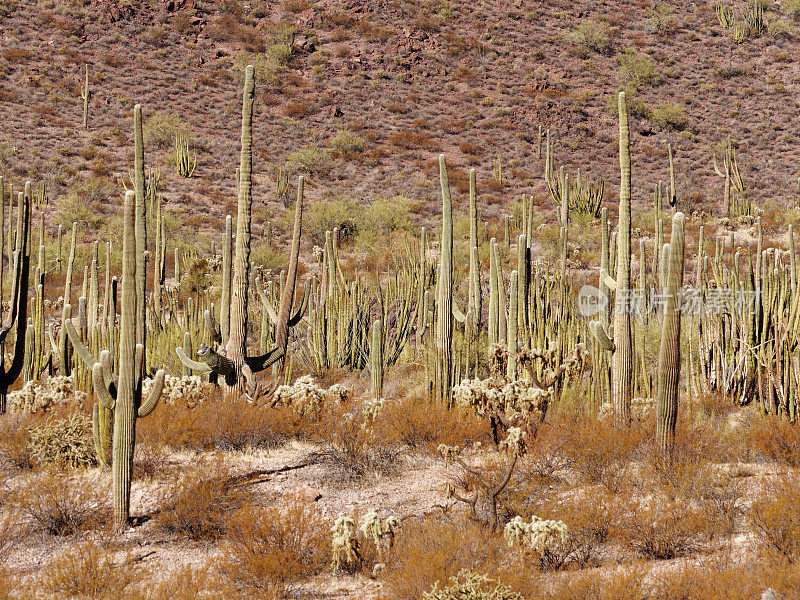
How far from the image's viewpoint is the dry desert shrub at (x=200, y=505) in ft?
16.0

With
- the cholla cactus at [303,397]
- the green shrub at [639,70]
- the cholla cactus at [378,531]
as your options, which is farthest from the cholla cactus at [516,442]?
the green shrub at [639,70]

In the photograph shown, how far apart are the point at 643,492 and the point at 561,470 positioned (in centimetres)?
69

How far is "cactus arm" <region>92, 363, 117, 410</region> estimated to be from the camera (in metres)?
4.76

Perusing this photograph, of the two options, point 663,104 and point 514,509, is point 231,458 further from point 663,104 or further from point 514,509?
point 663,104

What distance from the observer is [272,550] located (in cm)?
428

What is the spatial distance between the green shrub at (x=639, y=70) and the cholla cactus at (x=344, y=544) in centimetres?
3545

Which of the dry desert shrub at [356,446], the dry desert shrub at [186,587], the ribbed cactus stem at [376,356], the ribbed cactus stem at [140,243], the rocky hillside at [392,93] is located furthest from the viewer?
the rocky hillside at [392,93]

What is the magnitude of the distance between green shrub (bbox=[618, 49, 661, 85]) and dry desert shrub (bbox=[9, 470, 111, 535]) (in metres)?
35.4

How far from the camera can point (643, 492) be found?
5152 millimetres

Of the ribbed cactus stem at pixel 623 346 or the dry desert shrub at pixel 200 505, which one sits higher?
the ribbed cactus stem at pixel 623 346

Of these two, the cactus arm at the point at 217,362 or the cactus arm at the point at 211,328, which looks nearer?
the cactus arm at the point at 217,362

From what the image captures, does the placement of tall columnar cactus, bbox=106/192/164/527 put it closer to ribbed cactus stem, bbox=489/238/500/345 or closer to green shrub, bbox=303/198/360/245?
ribbed cactus stem, bbox=489/238/500/345

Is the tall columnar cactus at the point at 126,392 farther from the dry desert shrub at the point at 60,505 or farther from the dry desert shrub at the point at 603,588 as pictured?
the dry desert shrub at the point at 603,588

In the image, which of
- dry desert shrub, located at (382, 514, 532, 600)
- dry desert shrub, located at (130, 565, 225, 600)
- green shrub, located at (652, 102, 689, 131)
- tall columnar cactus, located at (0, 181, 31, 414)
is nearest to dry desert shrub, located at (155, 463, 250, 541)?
dry desert shrub, located at (130, 565, 225, 600)
